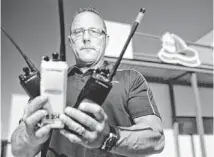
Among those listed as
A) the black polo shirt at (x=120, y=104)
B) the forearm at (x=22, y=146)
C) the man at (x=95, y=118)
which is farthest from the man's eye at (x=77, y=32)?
the forearm at (x=22, y=146)

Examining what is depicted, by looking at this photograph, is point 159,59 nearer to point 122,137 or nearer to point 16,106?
point 16,106

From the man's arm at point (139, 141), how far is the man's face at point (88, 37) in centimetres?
31

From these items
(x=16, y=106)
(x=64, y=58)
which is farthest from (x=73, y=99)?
(x=16, y=106)

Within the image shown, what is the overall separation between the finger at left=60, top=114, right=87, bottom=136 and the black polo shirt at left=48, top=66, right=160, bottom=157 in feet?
0.91

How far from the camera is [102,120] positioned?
46cm

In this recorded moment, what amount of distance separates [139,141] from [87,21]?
44 centimetres

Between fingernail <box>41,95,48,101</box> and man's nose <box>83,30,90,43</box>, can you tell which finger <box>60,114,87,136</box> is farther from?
man's nose <box>83,30,90,43</box>

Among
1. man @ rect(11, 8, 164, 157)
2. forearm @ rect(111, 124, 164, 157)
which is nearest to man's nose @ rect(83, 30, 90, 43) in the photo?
man @ rect(11, 8, 164, 157)

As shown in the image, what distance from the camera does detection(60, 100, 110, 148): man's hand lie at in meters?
0.44

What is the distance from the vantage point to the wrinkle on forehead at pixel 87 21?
2.60ft

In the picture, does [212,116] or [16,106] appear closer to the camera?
[16,106]

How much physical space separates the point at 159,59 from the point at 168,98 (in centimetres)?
113

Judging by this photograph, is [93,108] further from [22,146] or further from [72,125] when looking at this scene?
[22,146]

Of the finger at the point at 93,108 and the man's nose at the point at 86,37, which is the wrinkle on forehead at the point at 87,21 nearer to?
the man's nose at the point at 86,37
